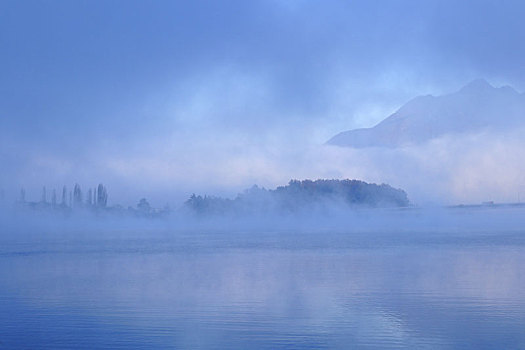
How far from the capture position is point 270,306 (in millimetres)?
16906

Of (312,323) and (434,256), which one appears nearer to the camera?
(312,323)

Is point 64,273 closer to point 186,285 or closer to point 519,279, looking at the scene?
point 186,285

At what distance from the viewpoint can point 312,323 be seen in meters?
14.5

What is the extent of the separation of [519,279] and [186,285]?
1104cm

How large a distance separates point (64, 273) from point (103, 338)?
47.5 feet

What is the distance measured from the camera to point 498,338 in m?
12.8

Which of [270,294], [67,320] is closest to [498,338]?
[270,294]

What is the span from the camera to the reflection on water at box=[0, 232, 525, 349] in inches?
514

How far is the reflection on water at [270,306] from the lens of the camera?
1306cm

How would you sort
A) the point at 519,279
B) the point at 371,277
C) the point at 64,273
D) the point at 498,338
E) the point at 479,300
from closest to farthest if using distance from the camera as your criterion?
the point at 498,338, the point at 479,300, the point at 519,279, the point at 371,277, the point at 64,273

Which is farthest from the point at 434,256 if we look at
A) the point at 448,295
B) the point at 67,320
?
the point at 67,320

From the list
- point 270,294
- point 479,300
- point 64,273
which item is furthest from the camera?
point 64,273

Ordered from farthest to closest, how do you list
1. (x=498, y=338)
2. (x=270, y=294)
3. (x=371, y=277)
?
(x=371, y=277), (x=270, y=294), (x=498, y=338)

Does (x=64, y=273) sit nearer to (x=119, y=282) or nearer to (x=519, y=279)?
(x=119, y=282)
